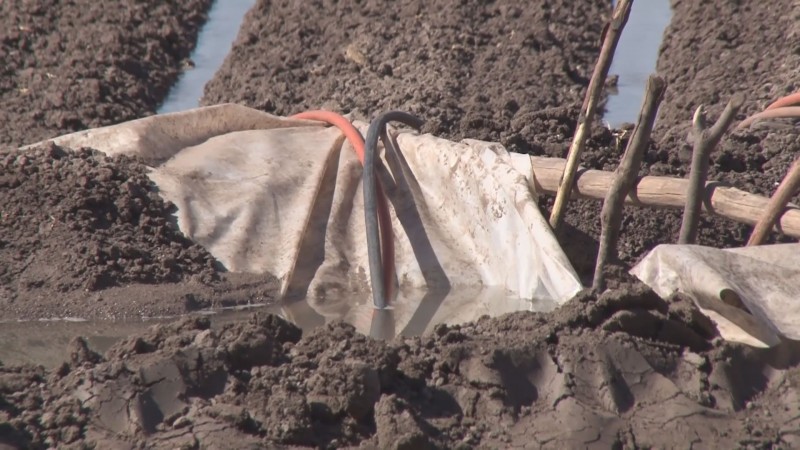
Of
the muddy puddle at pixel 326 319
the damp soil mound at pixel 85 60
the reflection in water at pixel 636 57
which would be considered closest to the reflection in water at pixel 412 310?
the muddy puddle at pixel 326 319

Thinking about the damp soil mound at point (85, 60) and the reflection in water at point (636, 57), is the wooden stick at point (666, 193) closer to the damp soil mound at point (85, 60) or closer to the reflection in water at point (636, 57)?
the reflection in water at point (636, 57)

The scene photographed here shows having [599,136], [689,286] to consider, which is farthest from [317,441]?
[599,136]

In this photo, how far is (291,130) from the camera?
202 inches

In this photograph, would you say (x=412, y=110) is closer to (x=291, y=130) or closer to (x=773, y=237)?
(x=291, y=130)

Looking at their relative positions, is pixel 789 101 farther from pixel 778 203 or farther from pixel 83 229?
pixel 83 229

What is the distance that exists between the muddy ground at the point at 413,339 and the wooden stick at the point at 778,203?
0.69 metres

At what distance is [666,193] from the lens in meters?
4.07

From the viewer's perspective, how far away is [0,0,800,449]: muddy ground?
8.77ft

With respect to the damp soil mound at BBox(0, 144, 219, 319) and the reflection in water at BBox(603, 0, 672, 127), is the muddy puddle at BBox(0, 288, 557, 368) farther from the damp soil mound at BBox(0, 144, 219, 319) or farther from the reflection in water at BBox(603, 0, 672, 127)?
the reflection in water at BBox(603, 0, 672, 127)

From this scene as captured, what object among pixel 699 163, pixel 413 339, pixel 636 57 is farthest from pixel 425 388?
pixel 636 57

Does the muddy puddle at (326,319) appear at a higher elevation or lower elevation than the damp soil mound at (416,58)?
lower

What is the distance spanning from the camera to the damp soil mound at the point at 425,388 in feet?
8.55

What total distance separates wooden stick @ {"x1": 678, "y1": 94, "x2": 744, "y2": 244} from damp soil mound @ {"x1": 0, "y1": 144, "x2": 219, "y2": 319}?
6.79 ft

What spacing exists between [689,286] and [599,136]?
1818 millimetres
